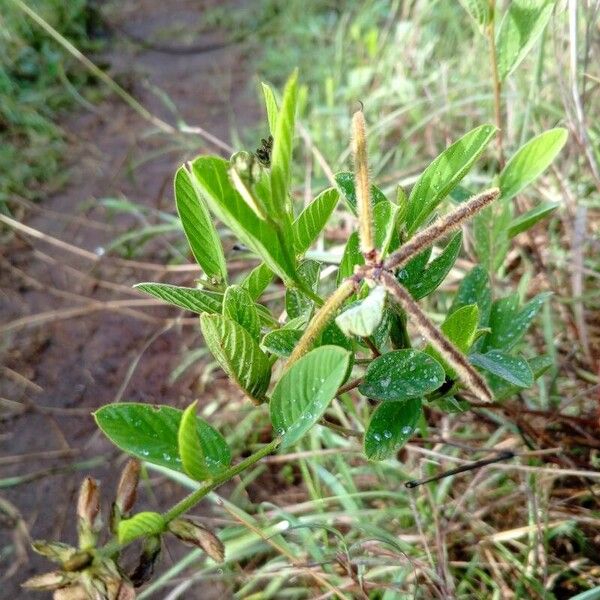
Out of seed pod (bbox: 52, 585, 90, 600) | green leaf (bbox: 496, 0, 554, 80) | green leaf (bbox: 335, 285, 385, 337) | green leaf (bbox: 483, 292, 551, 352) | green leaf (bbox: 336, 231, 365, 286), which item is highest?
green leaf (bbox: 496, 0, 554, 80)

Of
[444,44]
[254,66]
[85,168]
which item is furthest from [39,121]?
[444,44]

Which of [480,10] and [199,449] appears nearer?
[199,449]

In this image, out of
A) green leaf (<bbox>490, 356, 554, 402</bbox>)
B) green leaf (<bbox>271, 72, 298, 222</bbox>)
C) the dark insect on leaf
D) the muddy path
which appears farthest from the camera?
the muddy path

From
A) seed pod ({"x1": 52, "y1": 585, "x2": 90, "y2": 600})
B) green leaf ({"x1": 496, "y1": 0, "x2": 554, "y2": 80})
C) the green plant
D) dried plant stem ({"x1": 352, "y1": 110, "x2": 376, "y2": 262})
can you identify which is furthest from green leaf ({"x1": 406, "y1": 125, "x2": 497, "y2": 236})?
seed pod ({"x1": 52, "y1": 585, "x2": 90, "y2": 600})

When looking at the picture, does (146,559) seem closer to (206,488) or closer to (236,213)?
(206,488)

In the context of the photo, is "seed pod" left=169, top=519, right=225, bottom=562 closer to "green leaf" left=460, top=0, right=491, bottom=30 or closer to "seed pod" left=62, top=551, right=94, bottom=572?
"seed pod" left=62, top=551, right=94, bottom=572

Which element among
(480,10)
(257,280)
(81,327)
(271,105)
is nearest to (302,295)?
(257,280)

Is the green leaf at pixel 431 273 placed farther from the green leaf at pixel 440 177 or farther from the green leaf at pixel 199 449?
the green leaf at pixel 199 449
